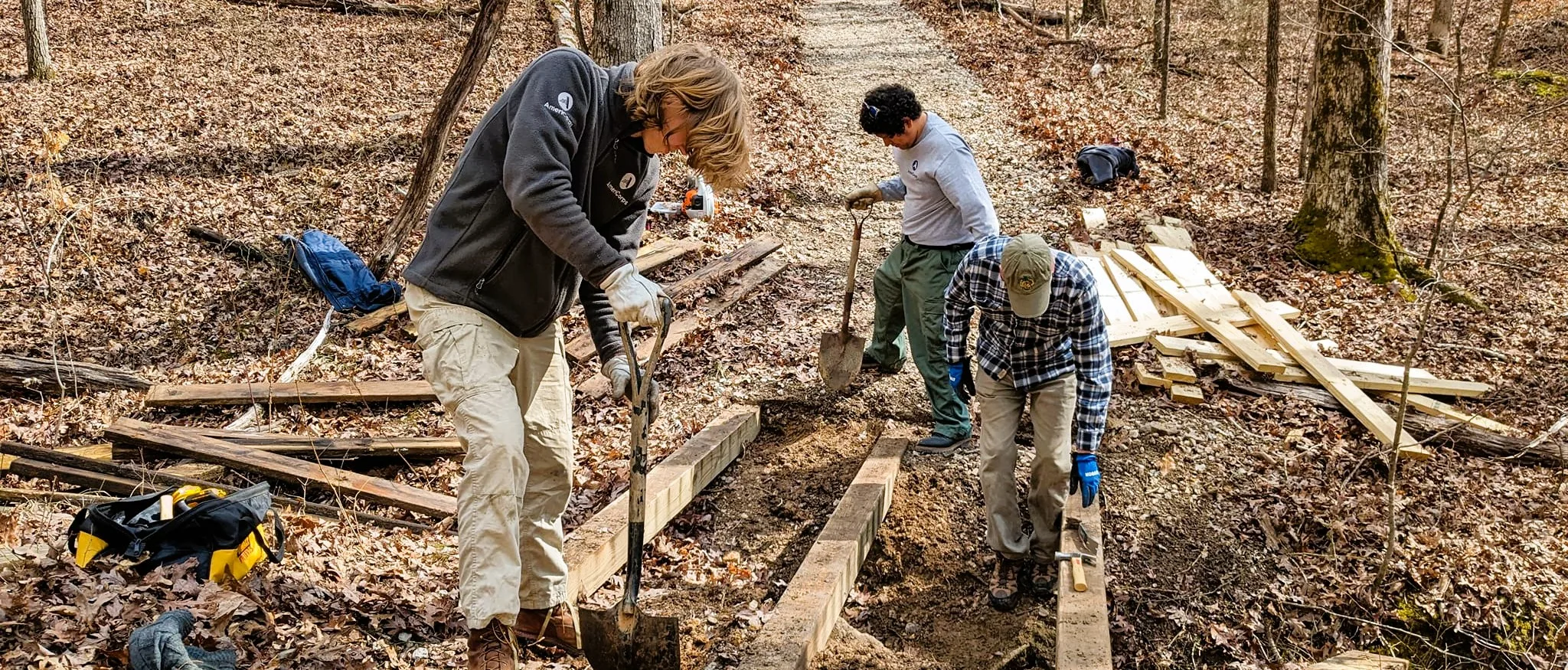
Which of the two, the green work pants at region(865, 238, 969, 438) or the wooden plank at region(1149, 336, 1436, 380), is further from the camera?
the wooden plank at region(1149, 336, 1436, 380)

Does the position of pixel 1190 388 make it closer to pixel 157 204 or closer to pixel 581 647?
pixel 581 647

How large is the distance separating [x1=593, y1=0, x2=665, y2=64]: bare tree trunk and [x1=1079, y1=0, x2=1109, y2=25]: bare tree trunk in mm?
14324

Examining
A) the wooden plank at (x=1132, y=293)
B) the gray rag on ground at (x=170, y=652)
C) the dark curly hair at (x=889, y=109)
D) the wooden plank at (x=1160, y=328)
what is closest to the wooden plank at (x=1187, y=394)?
the wooden plank at (x=1160, y=328)

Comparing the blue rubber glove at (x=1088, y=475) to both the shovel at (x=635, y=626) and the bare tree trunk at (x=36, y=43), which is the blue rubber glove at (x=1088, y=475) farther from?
the bare tree trunk at (x=36, y=43)

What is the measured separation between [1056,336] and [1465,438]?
2994 millimetres

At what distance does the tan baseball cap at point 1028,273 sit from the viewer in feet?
12.8

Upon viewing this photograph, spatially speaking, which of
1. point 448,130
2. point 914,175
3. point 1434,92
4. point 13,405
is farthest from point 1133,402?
point 1434,92

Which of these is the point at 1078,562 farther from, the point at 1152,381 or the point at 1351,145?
the point at 1351,145

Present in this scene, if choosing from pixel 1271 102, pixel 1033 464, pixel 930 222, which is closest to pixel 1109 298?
pixel 930 222

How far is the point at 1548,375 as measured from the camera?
6.31 metres

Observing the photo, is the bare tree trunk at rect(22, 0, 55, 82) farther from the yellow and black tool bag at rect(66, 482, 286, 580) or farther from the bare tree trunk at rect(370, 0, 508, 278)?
the yellow and black tool bag at rect(66, 482, 286, 580)

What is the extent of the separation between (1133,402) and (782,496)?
240 cm

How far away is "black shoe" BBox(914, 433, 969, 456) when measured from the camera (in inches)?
218

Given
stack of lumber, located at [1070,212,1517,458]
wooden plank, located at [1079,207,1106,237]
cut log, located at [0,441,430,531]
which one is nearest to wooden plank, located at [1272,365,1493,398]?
stack of lumber, located at [1070,212,1517,458]
